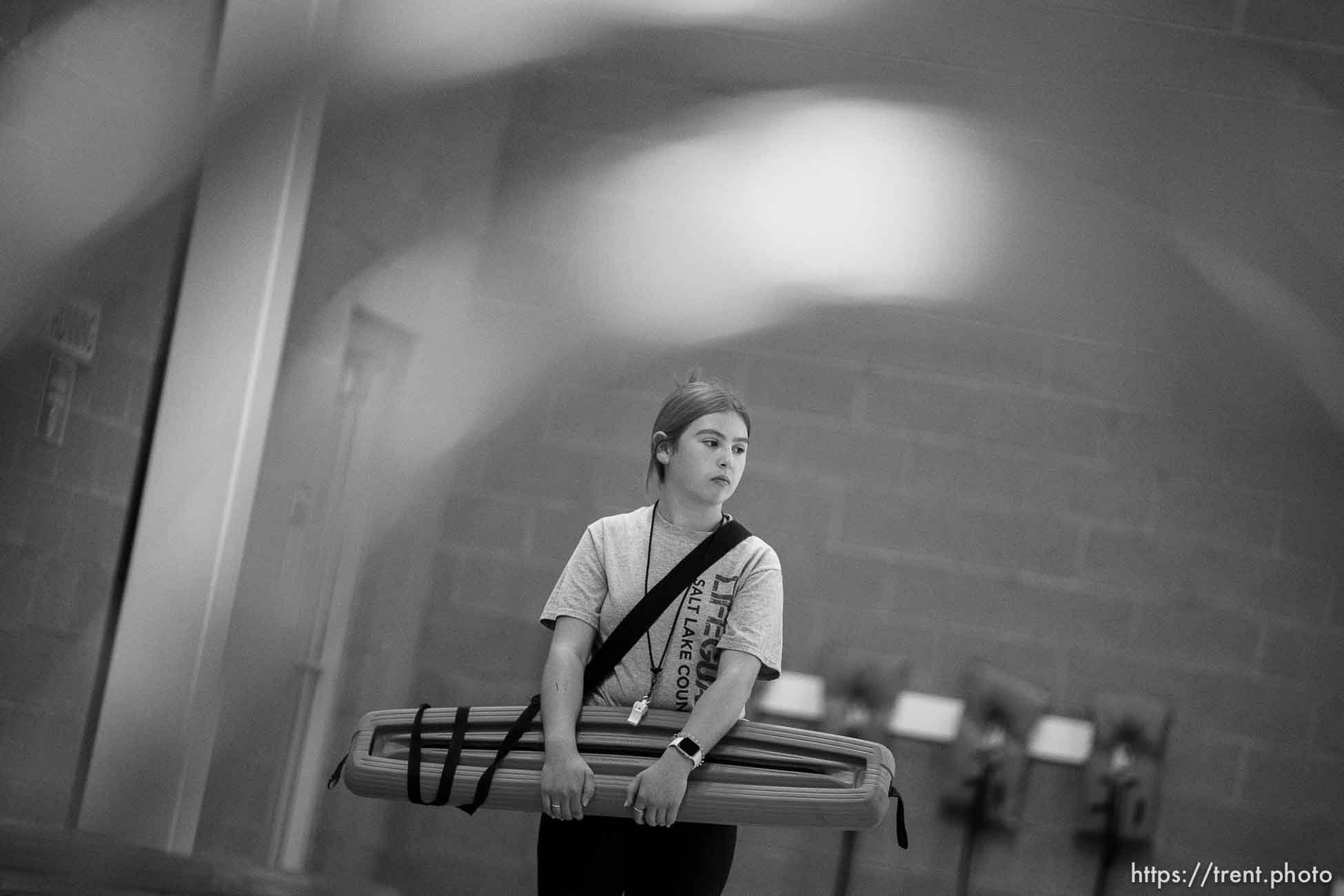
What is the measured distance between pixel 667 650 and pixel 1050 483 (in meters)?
1.58

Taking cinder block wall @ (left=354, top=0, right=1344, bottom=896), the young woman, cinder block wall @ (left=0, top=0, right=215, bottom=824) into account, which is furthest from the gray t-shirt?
cinder block wall @ (left=354, top=0, right=1344, bottom=896)

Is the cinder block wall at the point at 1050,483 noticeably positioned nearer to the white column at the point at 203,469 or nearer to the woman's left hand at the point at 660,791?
the white column at the point at 203,469

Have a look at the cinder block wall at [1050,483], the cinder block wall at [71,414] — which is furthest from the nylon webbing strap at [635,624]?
the cinder block wall at [1050,483]

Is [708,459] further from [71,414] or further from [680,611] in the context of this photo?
[71,414]

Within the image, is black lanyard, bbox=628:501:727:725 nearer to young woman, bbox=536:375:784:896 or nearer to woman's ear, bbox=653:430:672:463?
young woman, bbox=536:375:784:896

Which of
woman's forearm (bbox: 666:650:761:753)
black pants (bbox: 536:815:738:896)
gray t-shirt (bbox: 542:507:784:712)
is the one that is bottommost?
black pants (bbox: 536:815:738:896)

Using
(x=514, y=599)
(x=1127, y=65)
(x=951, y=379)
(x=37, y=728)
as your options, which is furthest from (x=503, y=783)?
(x=1127, y=65)

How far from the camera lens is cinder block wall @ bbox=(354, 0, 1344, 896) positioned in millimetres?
3127

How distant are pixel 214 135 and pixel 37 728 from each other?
114cm

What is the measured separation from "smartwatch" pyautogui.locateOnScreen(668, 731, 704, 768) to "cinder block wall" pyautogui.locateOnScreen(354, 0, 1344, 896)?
1457mm

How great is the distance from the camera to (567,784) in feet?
5.83

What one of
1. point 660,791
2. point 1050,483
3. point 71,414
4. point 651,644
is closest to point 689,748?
point 660,791

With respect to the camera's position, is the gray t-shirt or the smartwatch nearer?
the smartwatch

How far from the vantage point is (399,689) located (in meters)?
3.30
